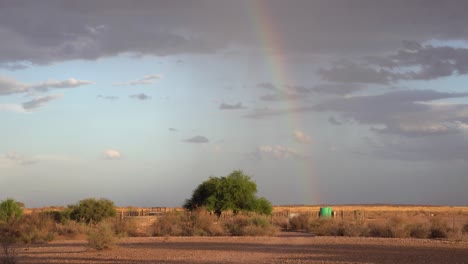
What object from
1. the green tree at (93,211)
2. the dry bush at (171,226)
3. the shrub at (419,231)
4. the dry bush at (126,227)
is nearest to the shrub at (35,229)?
the dry bush at (126,227)

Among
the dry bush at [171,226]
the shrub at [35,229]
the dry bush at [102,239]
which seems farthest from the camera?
the dry bush at [171,226]

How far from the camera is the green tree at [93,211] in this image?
64312 millimetres

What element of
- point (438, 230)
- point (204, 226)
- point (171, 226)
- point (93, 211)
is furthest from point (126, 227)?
point (438, 230)

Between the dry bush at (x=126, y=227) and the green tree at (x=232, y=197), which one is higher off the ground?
the green tree at (x=232, y=197)

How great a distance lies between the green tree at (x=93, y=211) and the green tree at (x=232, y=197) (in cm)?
898

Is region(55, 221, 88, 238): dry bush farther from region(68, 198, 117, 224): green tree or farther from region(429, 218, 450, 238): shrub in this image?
region(429, 218, 450, 238): shrub

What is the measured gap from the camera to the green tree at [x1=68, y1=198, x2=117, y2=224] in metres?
64.3

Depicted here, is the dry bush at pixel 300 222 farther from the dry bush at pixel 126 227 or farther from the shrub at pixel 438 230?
the dry bush at pixel 126 227

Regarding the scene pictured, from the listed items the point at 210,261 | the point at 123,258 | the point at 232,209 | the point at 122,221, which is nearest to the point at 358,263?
the point at 210,261

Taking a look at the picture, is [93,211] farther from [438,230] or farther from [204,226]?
A: [438,230]

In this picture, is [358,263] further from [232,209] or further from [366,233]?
[232,209]

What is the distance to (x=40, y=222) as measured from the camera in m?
50.4

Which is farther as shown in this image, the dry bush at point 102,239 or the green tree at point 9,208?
the green tree at point 9,208

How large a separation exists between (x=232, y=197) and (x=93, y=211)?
569 inches
